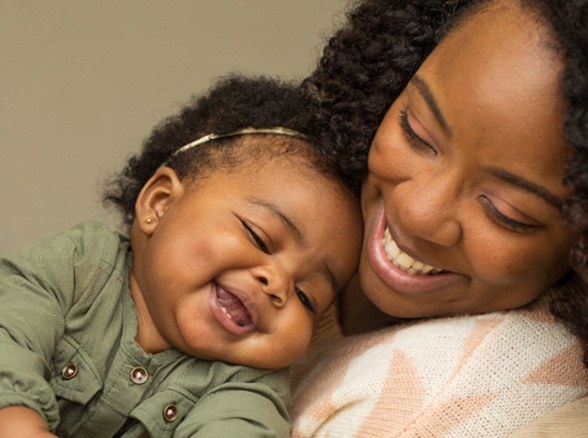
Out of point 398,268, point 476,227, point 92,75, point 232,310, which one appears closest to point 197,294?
point 232,310

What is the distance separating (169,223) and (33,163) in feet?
2.87

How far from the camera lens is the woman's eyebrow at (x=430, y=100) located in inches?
42.0

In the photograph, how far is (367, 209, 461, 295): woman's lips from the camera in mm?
1146

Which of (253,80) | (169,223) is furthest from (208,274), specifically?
(253,80)

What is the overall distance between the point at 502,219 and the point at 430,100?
0.53 ft

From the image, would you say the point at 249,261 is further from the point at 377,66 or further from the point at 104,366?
the point at 377,66

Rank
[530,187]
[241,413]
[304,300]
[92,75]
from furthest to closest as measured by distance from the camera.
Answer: [92,75]
[304,300]
[241,413]
[530,187]

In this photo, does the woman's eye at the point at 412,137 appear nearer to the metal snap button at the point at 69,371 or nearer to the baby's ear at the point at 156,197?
the baby's ear at the point at 156,197

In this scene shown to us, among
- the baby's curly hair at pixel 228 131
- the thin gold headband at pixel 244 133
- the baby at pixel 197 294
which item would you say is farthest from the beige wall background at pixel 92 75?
the baby at pixel 197 294

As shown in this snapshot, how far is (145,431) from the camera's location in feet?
3.88

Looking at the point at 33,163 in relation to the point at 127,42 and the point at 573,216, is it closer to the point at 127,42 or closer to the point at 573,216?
the point at 127,42

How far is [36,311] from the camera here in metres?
1.16

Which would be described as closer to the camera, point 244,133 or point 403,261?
point 403,261

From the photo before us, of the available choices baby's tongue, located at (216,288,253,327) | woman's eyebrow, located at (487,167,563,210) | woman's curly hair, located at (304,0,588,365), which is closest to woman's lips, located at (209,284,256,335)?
baby's tongue, located at (216,288,253,327)
